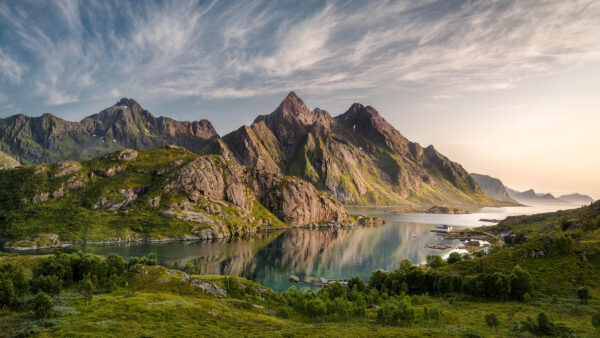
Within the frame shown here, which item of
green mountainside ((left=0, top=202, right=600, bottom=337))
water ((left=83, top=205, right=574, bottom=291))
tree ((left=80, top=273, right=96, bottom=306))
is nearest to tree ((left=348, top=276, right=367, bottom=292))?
green mountainside ((left=0, top=202, right=600, bottom=337))

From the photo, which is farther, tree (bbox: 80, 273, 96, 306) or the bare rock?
the bare rock

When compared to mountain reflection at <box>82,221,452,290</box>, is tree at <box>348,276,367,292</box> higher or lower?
higher

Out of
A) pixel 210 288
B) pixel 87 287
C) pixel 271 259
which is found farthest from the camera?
pixel 271 259

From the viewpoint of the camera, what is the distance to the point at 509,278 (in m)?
86.2

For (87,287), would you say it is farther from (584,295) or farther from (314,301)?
(584,295)

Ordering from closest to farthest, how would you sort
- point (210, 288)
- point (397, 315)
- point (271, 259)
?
point (397, 315) < point (210, 288) < point (271, 259)

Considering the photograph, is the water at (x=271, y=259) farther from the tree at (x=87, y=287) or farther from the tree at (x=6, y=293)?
the tree at (x=6, y=293)

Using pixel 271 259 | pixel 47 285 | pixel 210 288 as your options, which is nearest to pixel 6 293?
pixel 47 285

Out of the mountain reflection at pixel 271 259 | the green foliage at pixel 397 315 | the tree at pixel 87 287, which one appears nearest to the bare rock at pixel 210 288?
the tree at pixel 87 287

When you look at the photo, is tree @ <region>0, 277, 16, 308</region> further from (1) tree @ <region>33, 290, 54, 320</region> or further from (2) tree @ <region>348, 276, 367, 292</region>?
(2) tree @ <region>348, 276, 367, 292</region>

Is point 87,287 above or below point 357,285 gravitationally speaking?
above

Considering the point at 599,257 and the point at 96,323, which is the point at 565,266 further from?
the point at 96,323

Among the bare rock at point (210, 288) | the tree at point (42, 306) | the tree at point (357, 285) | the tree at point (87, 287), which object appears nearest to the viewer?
the tree at point (42, 306)

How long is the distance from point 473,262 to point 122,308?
364 feet
